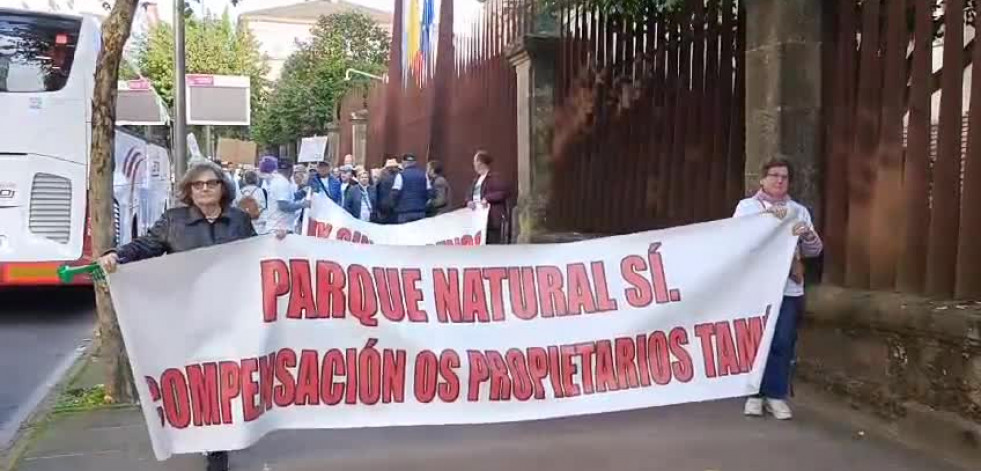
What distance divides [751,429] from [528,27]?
6.57 m

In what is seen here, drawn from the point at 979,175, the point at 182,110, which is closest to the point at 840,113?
the point at 979,175

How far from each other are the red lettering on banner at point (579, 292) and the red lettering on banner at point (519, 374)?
1.08ft

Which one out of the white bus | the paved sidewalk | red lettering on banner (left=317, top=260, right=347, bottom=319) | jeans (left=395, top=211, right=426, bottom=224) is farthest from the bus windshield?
red lettering on banner (left=317, top=260, right=347, bottom=319)

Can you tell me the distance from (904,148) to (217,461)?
4019mm

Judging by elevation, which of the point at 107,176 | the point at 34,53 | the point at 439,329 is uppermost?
the point at 34,53

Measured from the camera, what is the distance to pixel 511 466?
543cm

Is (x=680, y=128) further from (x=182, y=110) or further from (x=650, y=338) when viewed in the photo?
(x=182, y=110)

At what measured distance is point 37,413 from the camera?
691 cm

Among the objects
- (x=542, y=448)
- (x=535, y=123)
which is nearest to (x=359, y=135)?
(x=535, y=123)

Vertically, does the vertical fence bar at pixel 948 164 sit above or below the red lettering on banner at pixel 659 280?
above

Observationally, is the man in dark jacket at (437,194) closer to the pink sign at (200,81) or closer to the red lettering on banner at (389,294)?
the pink sign at (200,81)

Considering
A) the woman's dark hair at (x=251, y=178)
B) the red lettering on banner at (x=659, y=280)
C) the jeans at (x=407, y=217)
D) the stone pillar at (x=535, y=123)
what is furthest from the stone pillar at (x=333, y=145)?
the red lettering on banner at (x=659, y=280)

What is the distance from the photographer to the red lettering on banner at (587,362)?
540 cm

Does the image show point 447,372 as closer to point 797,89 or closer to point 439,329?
point 439,329
